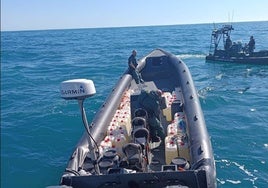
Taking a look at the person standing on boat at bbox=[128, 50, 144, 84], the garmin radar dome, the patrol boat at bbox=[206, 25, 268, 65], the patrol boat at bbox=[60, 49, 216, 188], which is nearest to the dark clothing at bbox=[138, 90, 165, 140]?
the patrol boat at bbox=[60, 49, 216, 188]

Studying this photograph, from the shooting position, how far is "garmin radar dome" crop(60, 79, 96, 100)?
5.28m

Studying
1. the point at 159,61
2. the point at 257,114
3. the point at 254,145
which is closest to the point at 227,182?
the point at 254,145

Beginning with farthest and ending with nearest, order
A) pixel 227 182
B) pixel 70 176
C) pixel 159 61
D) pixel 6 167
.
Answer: pixel 159 61 → pixel 6 167 → pixel 227 182 → pixel 70 176

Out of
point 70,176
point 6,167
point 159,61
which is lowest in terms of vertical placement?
point 6,167

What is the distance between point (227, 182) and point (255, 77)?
13.7 meters

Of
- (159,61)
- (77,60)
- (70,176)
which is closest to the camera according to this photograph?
(70,176)

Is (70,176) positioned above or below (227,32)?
below

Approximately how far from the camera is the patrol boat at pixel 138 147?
557 cm

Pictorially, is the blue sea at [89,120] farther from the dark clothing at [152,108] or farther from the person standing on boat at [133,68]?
the person standing on boat at [133,68]

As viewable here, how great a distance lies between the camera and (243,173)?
876 centimetres

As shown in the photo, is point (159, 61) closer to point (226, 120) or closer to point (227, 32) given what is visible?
point (226, 120)

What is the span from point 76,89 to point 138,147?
1.95m

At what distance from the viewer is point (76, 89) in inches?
208

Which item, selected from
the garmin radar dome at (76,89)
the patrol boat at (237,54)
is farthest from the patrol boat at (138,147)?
the patrol boat at (237,54)
